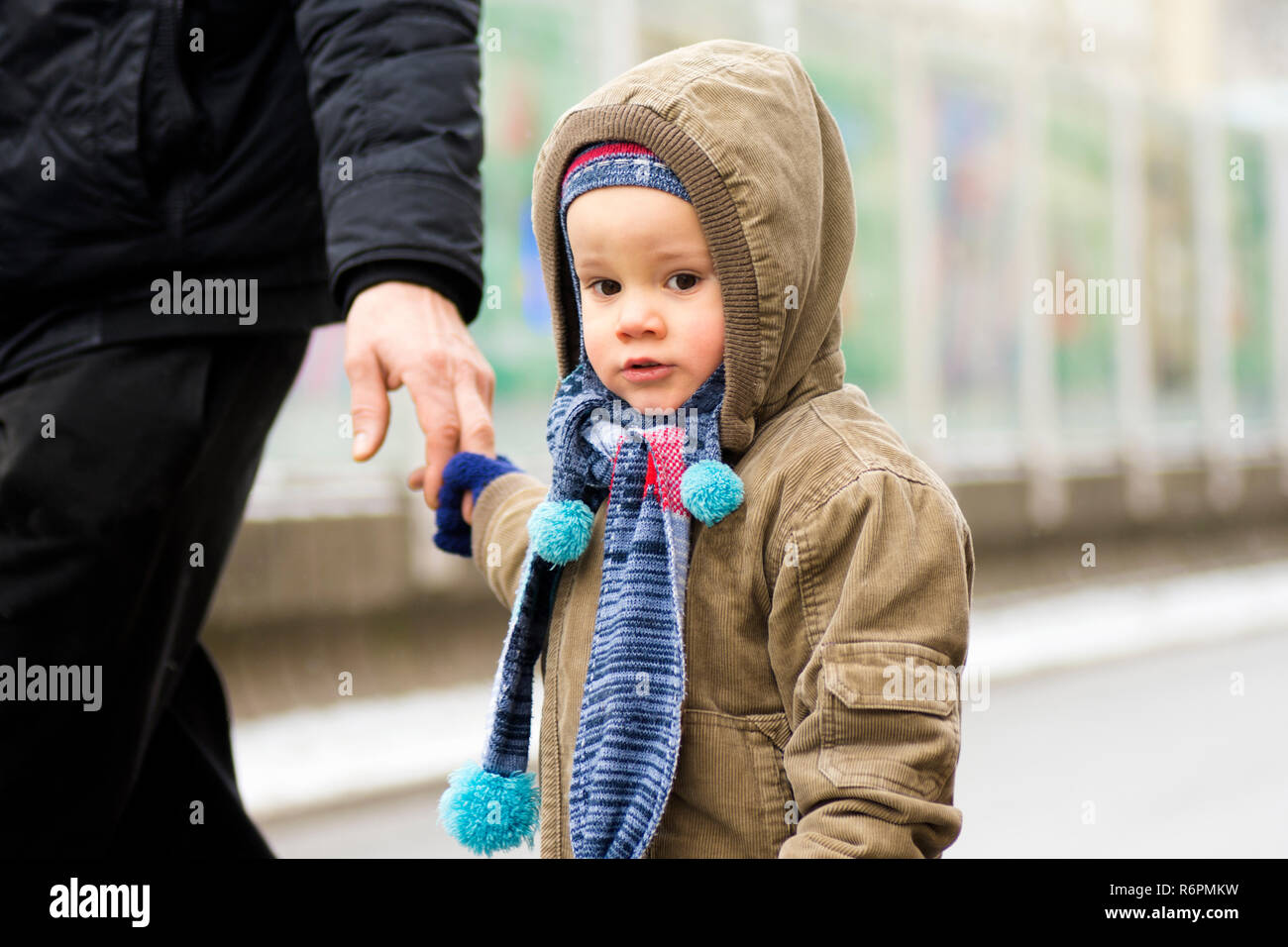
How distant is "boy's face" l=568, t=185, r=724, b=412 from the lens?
1.72 metres

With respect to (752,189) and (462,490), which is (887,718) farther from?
(462,490)

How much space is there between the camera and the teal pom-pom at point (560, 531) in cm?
179

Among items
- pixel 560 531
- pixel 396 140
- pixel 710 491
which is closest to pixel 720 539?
pixel 710 491

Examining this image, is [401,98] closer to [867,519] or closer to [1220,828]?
[867,519]

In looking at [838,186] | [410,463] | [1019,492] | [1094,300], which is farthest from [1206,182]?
[838,186]

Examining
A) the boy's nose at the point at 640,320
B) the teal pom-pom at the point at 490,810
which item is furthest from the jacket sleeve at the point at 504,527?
the boy's nose at the point at 640,320

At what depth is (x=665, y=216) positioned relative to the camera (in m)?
1.71

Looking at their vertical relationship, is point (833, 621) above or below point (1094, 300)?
below

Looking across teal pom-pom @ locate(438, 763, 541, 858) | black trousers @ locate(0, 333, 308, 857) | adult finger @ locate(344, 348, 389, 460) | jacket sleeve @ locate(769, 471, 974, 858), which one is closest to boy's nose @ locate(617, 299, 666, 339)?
jacket sleeve @ locate(769, 471, 974, 858)

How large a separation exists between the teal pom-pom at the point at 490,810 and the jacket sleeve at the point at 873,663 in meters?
0.37

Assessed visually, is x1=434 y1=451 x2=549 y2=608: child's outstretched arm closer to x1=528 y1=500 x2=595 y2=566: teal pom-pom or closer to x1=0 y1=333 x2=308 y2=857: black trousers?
x1=528 y1=500 x2=595 y2=566: teal pom-pom

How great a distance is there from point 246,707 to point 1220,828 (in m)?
2.79

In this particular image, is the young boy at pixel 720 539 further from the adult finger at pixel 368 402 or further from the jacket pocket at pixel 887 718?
the adult finger at pixel 368 402

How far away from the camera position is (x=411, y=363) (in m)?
1.94
